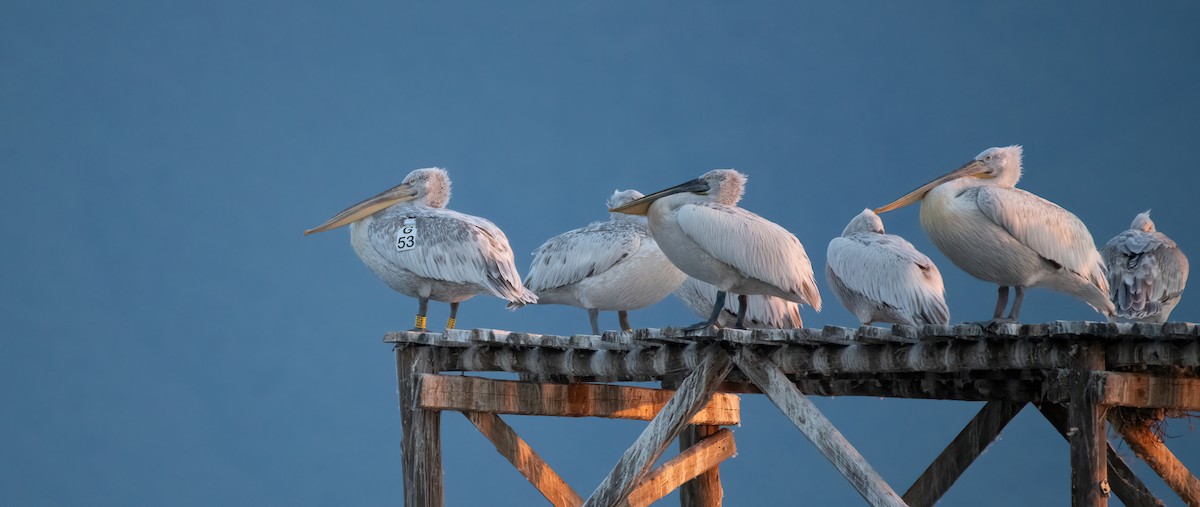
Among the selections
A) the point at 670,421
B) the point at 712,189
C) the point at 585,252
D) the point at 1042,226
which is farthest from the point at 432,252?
the point at 1042,226

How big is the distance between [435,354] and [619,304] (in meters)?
1.05

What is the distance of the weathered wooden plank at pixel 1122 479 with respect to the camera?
22.7 feet

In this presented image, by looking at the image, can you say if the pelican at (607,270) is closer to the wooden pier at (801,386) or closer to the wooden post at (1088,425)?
the wooden pier at (801,386)

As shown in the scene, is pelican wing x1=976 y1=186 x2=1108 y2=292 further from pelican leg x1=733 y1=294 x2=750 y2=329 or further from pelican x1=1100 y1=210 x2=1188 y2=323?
pelican x1=1100 y1=210 x2=1188 y2=323

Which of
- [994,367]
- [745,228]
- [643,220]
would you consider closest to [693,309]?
[643,220]

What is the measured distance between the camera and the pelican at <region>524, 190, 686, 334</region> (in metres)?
7.17

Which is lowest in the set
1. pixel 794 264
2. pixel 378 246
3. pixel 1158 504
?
pixel 1158 504

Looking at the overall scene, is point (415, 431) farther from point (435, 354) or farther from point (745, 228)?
point (745, 228)

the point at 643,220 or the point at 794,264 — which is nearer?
the point at 794,264

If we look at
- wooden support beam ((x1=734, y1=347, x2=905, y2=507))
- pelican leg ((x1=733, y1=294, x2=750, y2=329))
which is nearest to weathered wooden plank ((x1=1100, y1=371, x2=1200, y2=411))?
wooden support beam ((x1=734, y1=347, x2=905, y2=507))

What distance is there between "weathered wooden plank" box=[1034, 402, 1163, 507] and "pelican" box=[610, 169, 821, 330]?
5.49 ft

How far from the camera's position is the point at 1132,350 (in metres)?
5.08

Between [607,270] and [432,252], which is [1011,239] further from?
[432,252]

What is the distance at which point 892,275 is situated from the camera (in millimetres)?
6902
